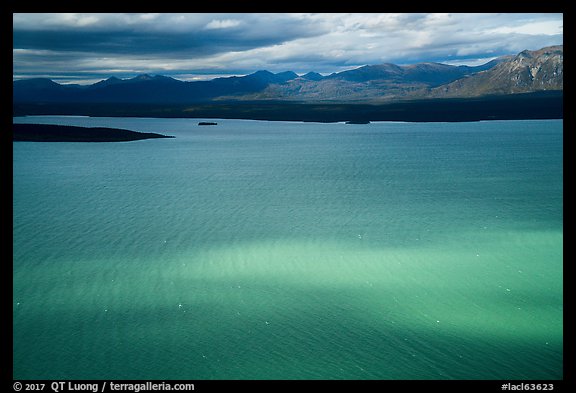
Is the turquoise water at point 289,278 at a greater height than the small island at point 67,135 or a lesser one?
lesser

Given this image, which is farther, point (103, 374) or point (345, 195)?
point (345, 195)

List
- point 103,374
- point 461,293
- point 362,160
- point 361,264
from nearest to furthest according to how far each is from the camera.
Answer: point 103,374 → point 461,293 → point 361,264 → point 362,160

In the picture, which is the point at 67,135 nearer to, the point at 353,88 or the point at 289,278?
the point at 289,278

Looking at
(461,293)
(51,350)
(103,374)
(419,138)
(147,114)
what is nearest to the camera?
(103,374)

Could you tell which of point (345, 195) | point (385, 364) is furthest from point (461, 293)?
point (345, 195)
